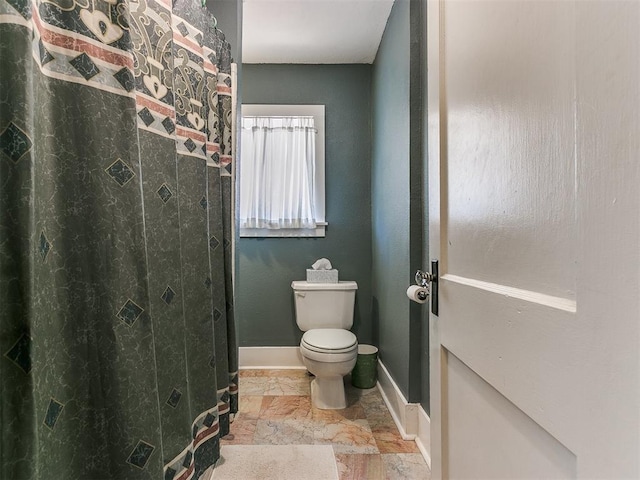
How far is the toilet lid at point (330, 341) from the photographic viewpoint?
2045 mm

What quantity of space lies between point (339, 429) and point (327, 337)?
50 cm

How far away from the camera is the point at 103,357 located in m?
0.77

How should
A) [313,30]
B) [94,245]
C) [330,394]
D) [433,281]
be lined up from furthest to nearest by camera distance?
[313,30]
[330,394]
[433,281]
[94,245]

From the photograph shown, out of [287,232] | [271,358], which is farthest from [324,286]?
[271,358]

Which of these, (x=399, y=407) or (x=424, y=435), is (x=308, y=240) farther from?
(x=424, y=435)

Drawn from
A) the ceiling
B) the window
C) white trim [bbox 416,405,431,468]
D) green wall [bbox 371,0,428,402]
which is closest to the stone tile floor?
white trim [bbox 416,405,431,468]

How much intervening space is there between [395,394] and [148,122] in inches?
73.3

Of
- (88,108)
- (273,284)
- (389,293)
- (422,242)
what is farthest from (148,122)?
A: (273,284)

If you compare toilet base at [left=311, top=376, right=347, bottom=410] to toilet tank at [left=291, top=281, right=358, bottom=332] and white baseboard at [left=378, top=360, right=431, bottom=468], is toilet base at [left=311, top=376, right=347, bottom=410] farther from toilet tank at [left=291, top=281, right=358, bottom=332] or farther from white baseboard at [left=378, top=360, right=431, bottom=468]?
toilet tank at [left=291, top=281, right=358, bottom=332]

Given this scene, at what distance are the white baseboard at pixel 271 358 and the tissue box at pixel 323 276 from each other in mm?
614

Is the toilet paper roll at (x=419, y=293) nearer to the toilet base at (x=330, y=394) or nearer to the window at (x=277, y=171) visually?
the toilet base at (x=330, y=394)

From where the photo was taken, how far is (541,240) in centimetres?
50

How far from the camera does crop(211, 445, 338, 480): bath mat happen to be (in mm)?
1530

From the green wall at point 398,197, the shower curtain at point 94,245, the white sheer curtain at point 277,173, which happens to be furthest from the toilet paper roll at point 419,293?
the white sheer curtain at point 277,173
